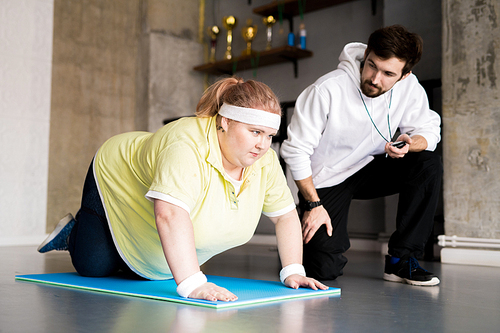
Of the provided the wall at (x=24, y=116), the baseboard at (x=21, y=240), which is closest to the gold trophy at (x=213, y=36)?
the wall at (x=24, y=116)

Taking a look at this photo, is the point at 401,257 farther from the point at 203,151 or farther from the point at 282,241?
the point at 203,151

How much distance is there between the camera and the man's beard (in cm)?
206

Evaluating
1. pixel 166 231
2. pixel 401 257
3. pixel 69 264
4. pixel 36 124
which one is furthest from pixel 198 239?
pixel 36 124

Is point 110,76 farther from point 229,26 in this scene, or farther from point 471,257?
point 471,257

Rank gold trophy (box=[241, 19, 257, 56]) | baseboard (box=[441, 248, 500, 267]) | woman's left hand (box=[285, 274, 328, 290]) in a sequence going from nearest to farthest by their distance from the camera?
woman's left hand (box=[285, 274, 328, 290]) < baseboard (box=[441, 248, 500, 267]) < gold trophy (box=[241, 19, 257, 56])

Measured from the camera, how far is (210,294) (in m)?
1.33

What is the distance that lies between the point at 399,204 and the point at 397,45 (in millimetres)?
660

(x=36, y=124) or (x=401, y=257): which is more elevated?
(x=36, y=124)

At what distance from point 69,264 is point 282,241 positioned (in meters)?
1.44

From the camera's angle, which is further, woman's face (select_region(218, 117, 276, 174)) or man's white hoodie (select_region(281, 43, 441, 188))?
man's white hoodie (select_region(281, 43, 441, 188))

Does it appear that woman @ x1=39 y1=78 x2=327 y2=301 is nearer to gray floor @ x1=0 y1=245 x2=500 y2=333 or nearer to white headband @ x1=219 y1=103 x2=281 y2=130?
→ white headband @ x1=219 y1=103 x2=281 y2=130

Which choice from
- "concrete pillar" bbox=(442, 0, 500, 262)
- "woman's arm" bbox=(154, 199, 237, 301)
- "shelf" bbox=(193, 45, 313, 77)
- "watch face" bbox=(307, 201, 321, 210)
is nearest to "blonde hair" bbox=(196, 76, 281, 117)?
"woman's arm" bbox=(154, 199, 237, 301)

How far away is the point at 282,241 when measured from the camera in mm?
1684

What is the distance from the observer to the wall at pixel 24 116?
14.0 ft
